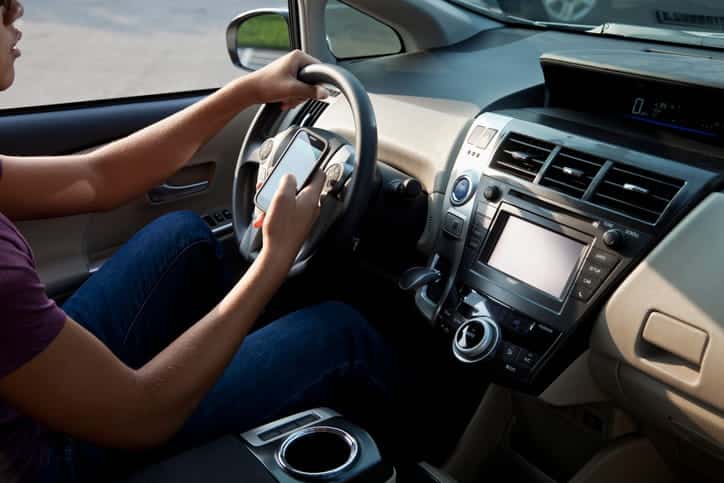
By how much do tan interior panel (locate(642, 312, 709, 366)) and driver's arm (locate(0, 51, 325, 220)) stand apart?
80cm

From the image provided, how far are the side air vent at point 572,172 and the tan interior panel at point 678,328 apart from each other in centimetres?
21

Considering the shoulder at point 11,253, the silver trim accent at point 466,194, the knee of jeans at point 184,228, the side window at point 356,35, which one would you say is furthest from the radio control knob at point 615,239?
the side window at point 356,35

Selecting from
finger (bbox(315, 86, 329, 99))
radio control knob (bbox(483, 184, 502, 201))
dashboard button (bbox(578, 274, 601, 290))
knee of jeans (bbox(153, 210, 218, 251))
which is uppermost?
finger (bbox(315, 86, 329, 99))

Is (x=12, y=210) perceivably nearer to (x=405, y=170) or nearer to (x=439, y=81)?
(x=405, y=170)

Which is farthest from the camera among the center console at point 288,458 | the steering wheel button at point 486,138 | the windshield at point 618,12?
the windshield at point 618,12

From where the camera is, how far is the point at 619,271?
135 cm

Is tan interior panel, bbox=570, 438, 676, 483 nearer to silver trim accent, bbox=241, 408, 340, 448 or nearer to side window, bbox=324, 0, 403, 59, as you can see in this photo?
silver trim accent, bbox=241, 408, 340, 448

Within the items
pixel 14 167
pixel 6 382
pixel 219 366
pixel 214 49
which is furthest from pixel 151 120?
pixel 214 49

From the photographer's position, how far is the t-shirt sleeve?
89cm

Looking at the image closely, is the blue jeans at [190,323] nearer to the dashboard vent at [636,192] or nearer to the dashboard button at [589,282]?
the dashboard button at [589,282]

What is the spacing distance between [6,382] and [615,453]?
1.26 m

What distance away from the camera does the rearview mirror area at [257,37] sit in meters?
2.37

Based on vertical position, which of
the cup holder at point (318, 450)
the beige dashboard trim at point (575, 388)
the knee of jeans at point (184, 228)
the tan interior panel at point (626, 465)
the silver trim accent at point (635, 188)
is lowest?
the tan interior panel at point (626, 465)

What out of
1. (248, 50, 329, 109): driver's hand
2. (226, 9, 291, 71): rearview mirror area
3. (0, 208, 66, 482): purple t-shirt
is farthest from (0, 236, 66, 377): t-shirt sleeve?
(226, 9, 291, 71): rearview mirror area
